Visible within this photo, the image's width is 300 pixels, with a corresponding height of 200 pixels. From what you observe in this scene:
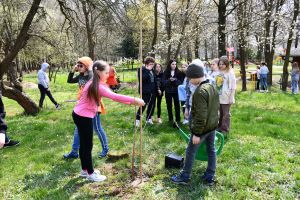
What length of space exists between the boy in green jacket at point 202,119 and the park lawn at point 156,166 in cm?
21

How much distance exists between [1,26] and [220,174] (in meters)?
20.0

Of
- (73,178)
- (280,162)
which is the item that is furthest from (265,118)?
(73,178)

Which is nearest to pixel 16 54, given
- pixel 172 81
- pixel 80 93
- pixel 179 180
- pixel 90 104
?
pixel 172 81

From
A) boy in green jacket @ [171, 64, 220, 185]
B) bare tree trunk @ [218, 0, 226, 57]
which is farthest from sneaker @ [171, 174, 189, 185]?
bare tree trunk @ [218, 0, 226, 57]

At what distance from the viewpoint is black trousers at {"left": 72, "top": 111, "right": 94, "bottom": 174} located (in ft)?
15.8

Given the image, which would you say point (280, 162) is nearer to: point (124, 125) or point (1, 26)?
point (124, 125)

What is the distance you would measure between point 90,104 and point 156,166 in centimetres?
163

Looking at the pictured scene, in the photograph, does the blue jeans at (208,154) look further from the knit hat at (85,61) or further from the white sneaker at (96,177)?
the knit hat at (85,61)

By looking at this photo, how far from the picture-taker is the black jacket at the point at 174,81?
8163mm

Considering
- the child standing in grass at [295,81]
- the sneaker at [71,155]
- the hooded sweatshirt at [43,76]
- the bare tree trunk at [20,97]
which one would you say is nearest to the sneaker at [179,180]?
the sneaker at [71,155]

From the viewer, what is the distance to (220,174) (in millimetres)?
5133

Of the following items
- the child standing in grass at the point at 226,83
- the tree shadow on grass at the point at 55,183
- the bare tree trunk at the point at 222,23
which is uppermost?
the bare tree trunk at the point at 222,23

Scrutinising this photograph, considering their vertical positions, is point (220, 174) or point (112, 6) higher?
point (112, 6)

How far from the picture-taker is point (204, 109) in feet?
14.2
